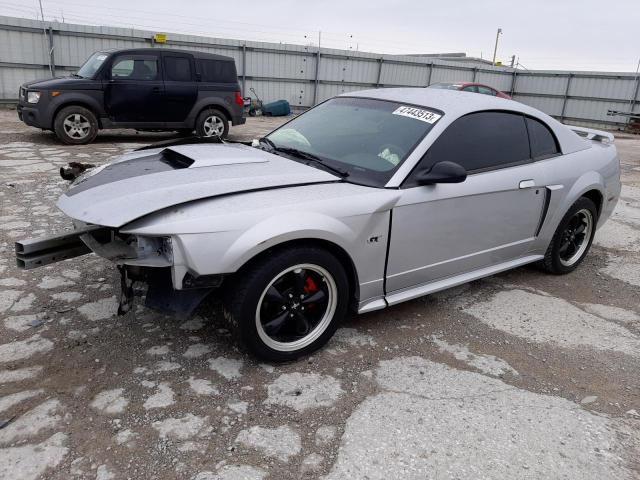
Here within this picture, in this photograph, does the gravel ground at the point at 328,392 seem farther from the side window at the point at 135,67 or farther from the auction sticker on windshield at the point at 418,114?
the side window at the point at 135,67

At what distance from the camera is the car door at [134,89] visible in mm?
9289

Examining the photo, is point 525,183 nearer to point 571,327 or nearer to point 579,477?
point 571,327

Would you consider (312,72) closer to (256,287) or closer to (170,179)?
(170,179)

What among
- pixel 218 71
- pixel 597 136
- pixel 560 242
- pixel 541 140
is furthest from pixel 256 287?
pixel 218 71

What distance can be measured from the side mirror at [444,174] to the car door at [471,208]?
2.6 inches

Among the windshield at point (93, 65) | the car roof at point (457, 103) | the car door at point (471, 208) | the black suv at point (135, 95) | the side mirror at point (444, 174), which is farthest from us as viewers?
the windshield at point (93, 65)

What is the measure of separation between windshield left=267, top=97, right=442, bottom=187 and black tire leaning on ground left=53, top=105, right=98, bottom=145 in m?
6.72

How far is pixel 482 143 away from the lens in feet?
11.6

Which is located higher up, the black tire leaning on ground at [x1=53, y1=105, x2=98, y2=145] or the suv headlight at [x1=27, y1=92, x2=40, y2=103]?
the suv headlight at [x1=27, y1=92, x2=40, y2=103]

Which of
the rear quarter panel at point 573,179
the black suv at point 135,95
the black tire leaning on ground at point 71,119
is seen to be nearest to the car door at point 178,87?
the black suv at point 135,95

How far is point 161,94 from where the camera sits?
9664 mm

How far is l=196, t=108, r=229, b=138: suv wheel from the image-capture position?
10266mm

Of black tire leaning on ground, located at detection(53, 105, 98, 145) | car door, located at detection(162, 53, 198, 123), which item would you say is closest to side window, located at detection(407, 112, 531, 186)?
car door, located at detection(162, 53, 198, 123)

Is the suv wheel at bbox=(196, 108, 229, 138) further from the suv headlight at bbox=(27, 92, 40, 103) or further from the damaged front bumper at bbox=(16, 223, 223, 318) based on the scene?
the damaged front bumper at bbox=(16, 223, 223, 318)
